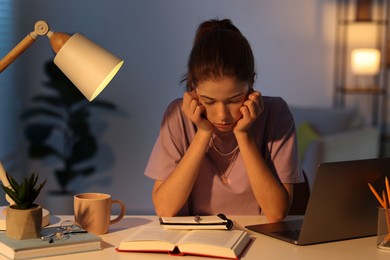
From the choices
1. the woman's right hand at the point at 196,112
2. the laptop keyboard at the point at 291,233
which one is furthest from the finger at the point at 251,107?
the laptop keyboard at the point at 291,233

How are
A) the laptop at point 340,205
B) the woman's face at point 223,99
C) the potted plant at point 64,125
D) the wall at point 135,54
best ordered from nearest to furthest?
the laptop at point 340,205, the woman's face at point 223,99, the potted plant at point 64,125, the wall at point 135,54

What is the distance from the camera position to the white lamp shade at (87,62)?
1.66 meters

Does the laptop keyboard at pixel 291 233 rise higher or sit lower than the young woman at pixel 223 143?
lower

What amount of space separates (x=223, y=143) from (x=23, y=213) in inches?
28.3

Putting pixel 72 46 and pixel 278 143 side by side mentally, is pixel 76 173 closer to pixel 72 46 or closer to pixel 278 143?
pixel 278 143

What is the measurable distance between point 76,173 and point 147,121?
71 centimetres

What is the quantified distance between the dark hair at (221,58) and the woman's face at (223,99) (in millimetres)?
19

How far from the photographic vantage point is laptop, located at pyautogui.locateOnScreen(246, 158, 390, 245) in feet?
5.69

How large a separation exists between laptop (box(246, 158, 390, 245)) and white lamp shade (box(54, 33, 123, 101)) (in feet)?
1.79

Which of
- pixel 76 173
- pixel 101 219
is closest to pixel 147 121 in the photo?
pixel 76 173

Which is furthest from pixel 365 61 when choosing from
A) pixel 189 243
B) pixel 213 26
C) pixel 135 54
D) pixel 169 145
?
pixel 189 243

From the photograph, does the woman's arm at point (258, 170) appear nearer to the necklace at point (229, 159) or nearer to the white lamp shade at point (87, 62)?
the necklace at point (229, 159)

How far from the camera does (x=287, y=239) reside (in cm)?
177

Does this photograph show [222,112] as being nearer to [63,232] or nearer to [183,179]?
[183,179]
